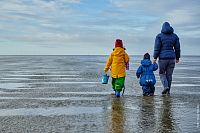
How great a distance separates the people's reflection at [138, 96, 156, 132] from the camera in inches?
276

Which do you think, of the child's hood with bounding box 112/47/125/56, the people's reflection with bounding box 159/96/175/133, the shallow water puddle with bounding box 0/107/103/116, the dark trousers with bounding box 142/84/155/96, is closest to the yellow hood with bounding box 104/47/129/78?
the child's hood with bounding box 112/47/125/56

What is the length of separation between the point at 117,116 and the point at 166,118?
100 centimetres

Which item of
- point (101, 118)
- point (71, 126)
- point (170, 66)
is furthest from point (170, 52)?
point (71, 126)

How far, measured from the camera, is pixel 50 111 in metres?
8.93

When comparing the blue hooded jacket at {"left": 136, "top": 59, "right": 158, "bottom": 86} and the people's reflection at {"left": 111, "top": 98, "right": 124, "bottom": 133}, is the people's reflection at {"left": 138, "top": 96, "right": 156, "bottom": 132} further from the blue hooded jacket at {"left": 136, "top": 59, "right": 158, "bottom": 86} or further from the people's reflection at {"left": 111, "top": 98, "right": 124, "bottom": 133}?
the blue hooded jacket at {"left": 136, "top": 59, "right": 158, "bottom": 86}

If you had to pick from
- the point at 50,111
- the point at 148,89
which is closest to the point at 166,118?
the point at 50,111

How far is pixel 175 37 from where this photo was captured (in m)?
12.3

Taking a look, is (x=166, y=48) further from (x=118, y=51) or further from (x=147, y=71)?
(x=118, y=51)

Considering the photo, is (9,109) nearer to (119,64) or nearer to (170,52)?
(119,64)

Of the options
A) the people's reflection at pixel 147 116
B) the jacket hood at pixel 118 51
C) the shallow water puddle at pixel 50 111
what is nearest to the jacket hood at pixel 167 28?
the jacket hood at pixel 118 51

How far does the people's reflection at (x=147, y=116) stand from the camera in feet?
23.0

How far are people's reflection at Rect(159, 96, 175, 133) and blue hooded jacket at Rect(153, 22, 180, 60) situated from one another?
2.16 meters

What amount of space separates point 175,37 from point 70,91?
3.87 m

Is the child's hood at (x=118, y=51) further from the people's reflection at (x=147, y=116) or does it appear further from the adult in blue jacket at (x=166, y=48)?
the people's reflection at (x=147, y=116)
